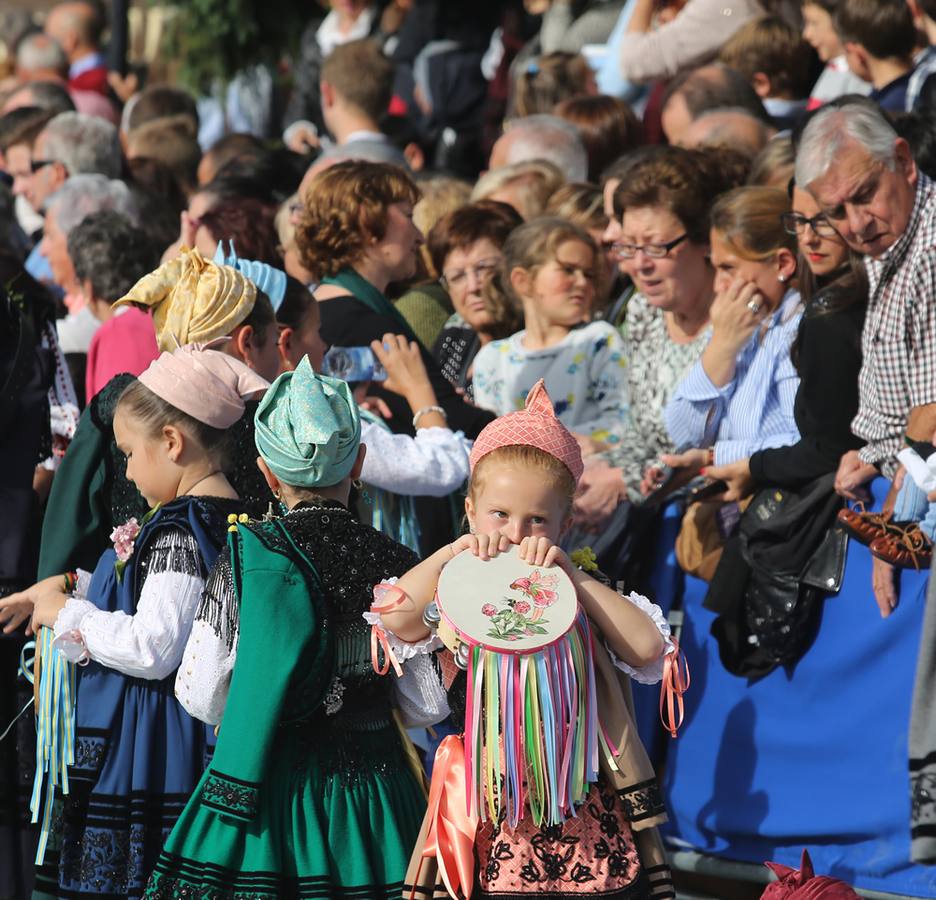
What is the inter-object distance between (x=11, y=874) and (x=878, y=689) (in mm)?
2866

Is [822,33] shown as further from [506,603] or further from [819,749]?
[506,603]

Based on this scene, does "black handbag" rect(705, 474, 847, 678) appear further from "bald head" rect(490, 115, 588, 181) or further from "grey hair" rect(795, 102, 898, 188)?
"bald head" rect(490, 115, 588, 181)

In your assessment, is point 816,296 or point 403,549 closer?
point 403,549

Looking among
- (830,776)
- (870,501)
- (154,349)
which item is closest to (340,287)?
(154,349)

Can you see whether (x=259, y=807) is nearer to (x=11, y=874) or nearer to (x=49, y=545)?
(x=49, y=545)

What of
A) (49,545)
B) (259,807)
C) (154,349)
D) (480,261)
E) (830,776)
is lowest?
(259,807)

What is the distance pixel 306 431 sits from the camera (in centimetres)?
386

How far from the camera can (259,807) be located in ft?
12.3

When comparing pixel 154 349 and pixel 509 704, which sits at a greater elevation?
pixel 154 349

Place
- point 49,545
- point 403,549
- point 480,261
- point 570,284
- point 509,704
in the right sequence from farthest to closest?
point 480,261, point 570,284, point 49,545, point 403,549, point 509,704

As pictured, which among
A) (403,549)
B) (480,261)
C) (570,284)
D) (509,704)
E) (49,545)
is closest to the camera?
(509,704)

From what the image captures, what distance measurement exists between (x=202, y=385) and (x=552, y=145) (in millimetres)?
4231

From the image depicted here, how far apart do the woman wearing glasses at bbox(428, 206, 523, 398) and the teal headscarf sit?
9.62ft

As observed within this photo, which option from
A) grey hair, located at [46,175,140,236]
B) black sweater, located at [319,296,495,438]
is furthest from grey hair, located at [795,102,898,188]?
grey hair, located at [46,175,140,236]
